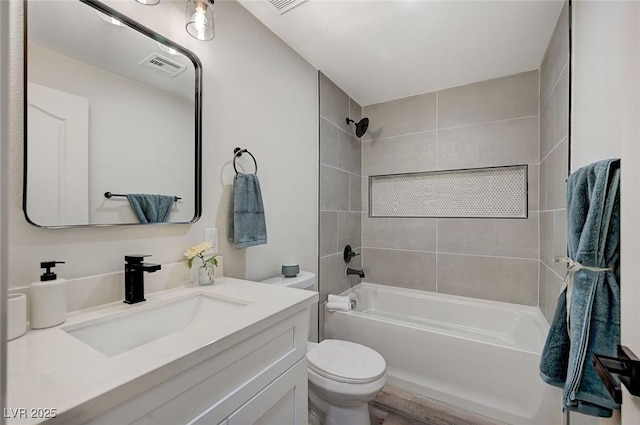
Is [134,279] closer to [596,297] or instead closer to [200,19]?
[200,19]

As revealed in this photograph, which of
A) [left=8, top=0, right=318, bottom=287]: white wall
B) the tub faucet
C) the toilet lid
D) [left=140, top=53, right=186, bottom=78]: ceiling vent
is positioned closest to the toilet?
→ the toilet lid

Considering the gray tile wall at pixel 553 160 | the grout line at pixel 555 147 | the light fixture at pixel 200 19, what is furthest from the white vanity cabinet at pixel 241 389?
the grout line at pixel 555 147

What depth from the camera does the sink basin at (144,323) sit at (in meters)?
0.84

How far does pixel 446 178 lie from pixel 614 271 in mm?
1838

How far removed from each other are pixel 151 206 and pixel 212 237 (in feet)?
1.05

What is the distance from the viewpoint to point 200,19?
1169 millimetres

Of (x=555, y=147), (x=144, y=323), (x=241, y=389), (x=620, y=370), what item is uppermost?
(x=555, y=147)

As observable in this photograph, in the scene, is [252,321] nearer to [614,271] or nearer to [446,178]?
[614,271]

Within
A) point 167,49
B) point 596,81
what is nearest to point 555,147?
point 596,81

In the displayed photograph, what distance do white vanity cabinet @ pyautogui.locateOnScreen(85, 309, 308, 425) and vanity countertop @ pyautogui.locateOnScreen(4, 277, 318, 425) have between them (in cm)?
3

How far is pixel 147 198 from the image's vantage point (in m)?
1.11

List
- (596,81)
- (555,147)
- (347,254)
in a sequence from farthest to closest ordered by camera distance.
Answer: (347,254), (555,147), (596,81)

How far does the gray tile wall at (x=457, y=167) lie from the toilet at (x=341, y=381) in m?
1.24

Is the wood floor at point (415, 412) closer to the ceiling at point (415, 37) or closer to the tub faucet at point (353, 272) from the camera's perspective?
the tub faucet at point (353, 272)
